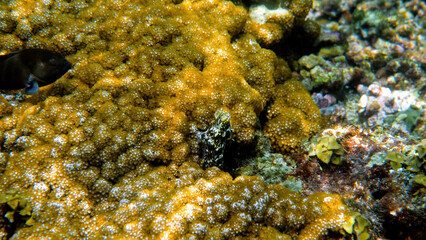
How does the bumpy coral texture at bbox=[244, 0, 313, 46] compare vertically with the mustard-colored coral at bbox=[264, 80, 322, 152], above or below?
above

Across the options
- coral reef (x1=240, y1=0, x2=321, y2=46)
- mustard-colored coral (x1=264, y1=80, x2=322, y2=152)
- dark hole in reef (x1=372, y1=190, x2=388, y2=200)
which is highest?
coral reef (x1=240, y1=0, x2=321, y2=46)

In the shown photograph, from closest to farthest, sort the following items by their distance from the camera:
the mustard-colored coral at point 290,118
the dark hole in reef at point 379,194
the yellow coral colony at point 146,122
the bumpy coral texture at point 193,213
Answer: the bumpy coral texture at point 193,213 → the yellow coral colony at point 146,122 → the dark hole in reef at point 379,194 → the mustard-colored coral at point 290,118

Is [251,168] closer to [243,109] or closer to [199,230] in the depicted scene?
[243,109]

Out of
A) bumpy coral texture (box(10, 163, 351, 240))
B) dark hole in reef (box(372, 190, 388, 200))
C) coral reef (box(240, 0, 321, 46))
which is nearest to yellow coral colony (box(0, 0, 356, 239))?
bumpy coral texture (box(10, 163, 351, 240))

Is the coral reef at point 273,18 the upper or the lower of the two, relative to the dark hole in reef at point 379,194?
upper

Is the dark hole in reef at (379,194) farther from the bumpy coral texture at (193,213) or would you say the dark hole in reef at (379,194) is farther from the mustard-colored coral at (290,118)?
the mustard-colored coral at (290,118)

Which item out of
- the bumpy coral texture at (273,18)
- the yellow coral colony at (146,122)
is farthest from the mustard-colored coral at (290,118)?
the bumpy coral texture at (273,18)

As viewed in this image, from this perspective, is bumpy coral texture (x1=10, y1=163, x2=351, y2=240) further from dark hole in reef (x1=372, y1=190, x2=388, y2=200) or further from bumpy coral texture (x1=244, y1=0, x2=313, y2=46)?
bumpy coral texture (x1=244, y1=0, x2=313, y2=46)
